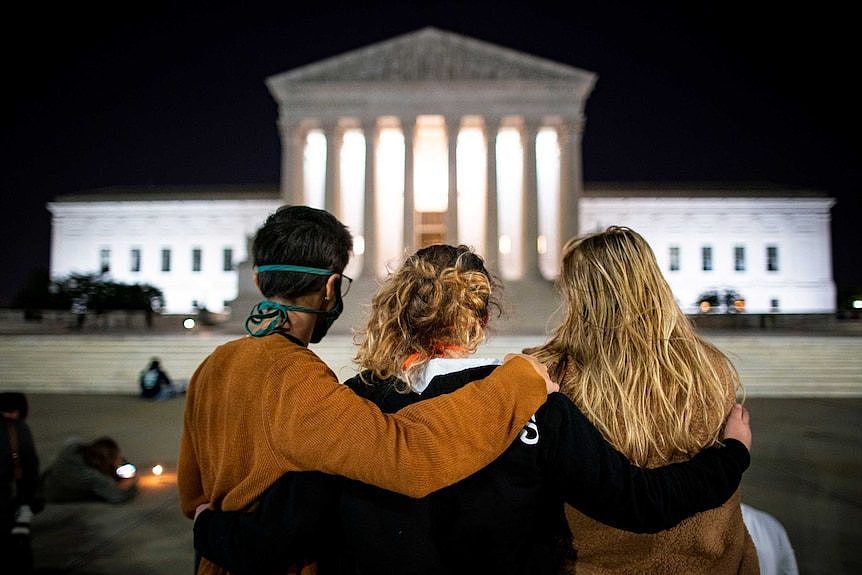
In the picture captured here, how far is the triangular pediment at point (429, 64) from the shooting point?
120 ft

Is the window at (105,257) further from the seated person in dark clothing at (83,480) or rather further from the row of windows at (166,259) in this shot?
the seated person in dark clothing at (83,480)

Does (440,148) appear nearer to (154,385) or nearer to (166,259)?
(154,385)

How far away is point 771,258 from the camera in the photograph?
57219mm

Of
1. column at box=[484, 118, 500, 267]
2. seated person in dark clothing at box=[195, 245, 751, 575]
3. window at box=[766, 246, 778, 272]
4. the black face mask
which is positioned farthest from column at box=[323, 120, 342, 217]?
window at box=[766, 246, 778, 272]

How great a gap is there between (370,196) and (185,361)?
19025mm

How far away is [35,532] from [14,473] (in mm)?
2500

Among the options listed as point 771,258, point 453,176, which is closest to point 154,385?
point 453,176

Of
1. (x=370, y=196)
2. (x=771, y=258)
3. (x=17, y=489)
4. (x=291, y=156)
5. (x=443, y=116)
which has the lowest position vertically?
(x=17, y=489)

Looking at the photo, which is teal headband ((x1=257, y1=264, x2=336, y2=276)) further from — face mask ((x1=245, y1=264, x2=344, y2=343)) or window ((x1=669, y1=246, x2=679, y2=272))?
window ((x1=669, y1=246, x2=679, y2=272))

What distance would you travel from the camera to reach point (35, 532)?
20.6 feet

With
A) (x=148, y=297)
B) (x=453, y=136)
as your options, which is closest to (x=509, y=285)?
(x=453, y=136)

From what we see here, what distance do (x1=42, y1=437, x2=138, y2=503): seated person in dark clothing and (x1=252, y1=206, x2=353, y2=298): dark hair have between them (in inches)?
246

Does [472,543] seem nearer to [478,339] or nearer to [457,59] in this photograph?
[478,339]

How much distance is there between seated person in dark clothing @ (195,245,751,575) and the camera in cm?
191
